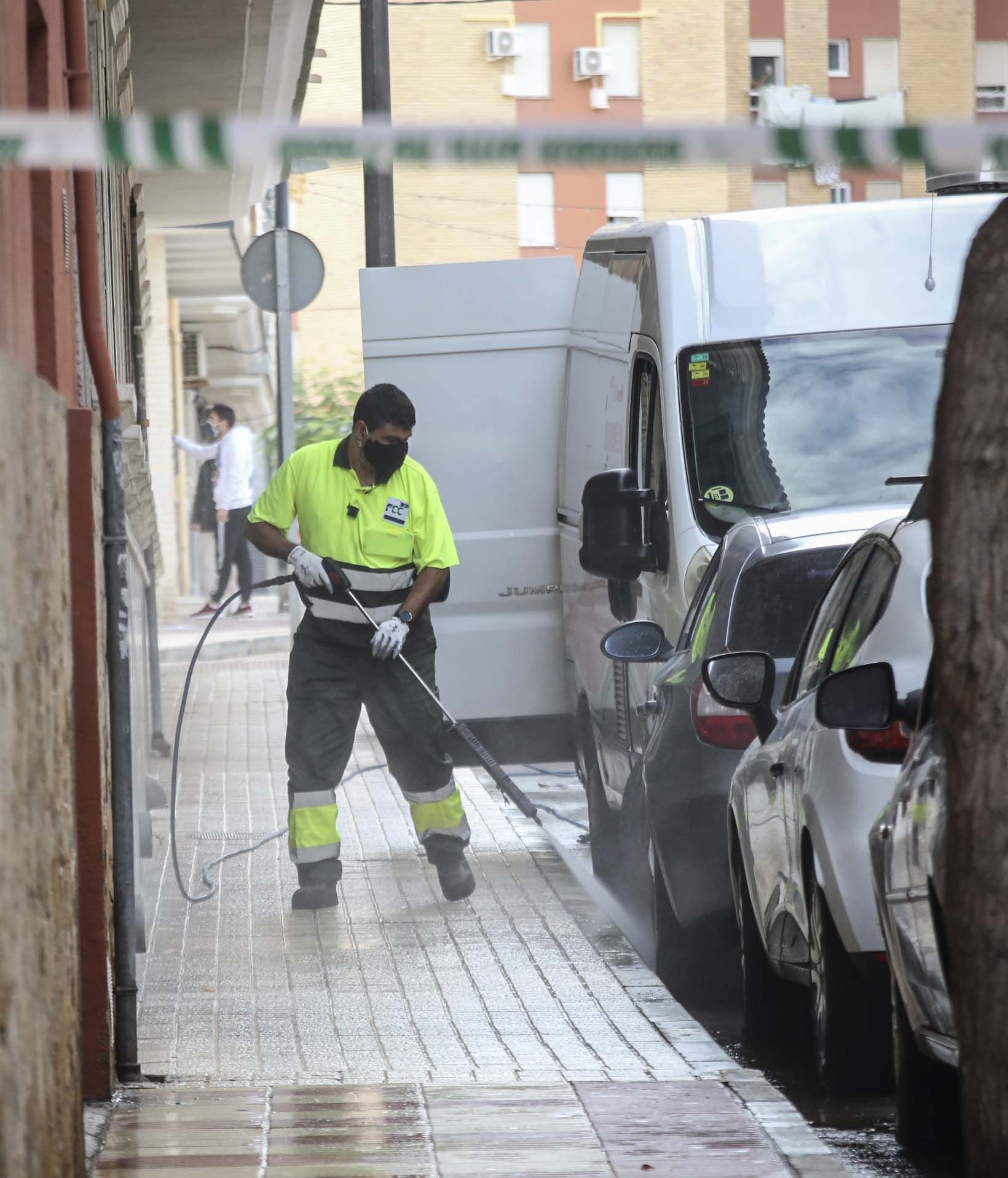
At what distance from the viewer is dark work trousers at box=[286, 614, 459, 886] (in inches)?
368

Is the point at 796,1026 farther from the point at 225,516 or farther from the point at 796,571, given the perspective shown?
the point at 225,516

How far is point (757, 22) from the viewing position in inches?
2253

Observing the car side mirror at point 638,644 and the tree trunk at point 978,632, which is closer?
the tree trunk at point 978,632

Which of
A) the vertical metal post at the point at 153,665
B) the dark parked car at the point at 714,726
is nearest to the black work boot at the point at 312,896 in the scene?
the dark parked car at the point at 714,726

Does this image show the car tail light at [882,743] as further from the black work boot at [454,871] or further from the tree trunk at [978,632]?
the black work boot at [454,871]

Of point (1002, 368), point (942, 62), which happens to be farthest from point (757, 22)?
Result: point (1002, 368)

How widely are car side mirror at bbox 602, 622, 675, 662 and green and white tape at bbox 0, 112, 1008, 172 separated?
5.03m

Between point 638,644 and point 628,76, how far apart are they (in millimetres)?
49460

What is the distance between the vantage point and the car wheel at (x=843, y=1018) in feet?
18.2

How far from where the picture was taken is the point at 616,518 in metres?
9.47

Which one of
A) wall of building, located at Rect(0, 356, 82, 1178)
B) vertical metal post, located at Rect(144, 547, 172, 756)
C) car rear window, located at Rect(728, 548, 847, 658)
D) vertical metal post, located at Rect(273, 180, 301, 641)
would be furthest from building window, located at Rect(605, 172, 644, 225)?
wall of building, located at Rect(0, 356, 82, 1178)

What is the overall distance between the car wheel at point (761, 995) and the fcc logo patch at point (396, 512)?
3068 mm

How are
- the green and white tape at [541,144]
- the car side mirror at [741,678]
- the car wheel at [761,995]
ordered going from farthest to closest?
1. the car wheel at [761,995]
2. the car side mirror at [741,678]
3. the green and white tape at [541,144]

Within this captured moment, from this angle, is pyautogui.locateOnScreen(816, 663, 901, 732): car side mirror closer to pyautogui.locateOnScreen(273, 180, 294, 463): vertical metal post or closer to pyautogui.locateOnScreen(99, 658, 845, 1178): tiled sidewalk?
pyautogui.locateOnScreen(99, 658, 845, 1178): tiled sidewalk
